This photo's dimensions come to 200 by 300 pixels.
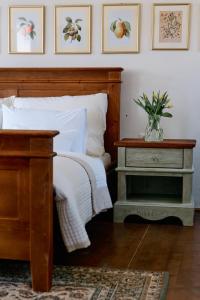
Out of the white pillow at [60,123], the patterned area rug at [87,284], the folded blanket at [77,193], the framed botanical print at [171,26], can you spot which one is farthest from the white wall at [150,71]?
the patterned area rug at [87,284]

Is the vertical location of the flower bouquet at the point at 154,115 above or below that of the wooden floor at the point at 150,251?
above

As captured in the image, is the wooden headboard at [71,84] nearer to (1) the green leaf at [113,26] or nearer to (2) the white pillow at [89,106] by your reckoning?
(2) the white pillow at [89,106]

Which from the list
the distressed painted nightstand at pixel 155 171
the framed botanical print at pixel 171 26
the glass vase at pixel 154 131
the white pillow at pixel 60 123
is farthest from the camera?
the framed botanical print at pixel 171 26

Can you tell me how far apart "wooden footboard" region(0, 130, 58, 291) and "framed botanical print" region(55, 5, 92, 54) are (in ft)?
7.22

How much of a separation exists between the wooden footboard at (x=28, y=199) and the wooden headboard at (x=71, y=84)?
6.42ft

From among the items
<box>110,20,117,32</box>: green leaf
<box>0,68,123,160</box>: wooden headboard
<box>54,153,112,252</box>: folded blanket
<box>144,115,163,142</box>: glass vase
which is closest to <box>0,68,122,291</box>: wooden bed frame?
<box>54,153,112,252</box>: folded blanket

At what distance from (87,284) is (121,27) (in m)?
2.53

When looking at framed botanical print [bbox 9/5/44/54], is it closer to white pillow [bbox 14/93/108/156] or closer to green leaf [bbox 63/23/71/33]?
green leaf [bbox 63/23/71/33]

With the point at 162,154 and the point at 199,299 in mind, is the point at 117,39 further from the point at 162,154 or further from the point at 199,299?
the point at 199,299

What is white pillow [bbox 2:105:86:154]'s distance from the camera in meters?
3.74

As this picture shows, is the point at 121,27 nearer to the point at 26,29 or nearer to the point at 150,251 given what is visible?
the point at 26,29

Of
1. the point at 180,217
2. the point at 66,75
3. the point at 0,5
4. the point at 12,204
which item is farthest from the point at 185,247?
the point at 0,5

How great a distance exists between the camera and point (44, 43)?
4.61 metres

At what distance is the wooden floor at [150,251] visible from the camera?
279 cm
